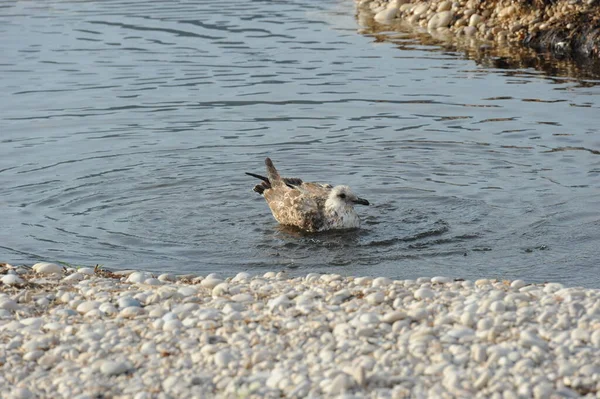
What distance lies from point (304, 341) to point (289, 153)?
28.2 feet

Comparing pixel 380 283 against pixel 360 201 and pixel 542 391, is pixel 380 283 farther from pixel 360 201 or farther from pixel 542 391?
pixel 360 201

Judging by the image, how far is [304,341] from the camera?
7.80 meters

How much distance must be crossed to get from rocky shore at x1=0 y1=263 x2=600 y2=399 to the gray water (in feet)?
8.26

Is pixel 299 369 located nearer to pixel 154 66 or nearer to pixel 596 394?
pixel 596 394

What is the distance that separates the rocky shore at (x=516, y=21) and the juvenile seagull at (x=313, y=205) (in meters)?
11.2

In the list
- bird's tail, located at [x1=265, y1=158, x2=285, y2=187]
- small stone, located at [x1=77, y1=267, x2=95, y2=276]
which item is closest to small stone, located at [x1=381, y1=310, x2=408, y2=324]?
small stone, located at [x1=77, y1=267, x2=95, y2=276]

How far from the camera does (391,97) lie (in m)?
19.6

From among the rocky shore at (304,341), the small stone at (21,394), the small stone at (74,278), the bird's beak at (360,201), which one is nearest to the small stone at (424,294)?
the rocky shore at (304,341)

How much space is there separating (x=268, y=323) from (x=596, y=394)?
2.63 metres

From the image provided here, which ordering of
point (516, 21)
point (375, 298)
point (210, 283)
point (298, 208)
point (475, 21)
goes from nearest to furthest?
point (375, 298), point (210, 283), point (298, 208), point (516, 21), point (475, 21)

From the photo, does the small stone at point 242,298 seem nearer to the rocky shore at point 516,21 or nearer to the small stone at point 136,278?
the small stone at point 136,278

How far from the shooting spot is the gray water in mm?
12125

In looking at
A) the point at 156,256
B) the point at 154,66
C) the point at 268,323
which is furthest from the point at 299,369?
the point at 154,66

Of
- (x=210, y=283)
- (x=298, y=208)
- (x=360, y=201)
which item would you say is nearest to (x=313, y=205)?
(x=298, y=208)
